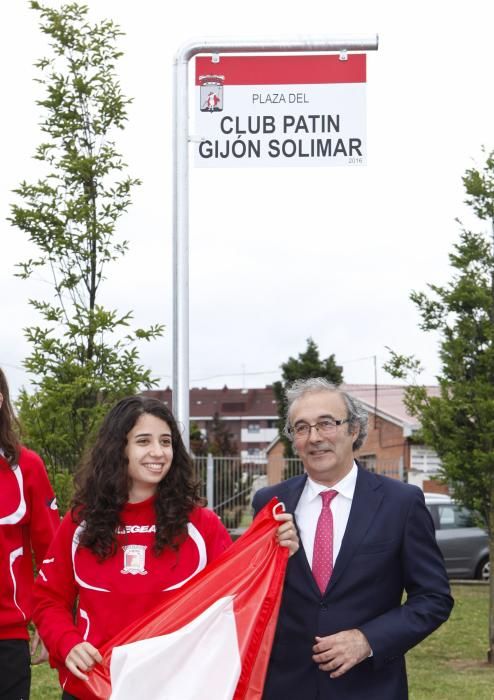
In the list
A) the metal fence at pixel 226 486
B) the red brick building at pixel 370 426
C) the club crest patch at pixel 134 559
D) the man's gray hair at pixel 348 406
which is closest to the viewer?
the club crest patch at pixel 134 559

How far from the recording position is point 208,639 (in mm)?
4047

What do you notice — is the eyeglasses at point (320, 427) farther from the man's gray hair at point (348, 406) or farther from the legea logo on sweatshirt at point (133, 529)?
the legea logo on sweatshirt at point (133, 529)

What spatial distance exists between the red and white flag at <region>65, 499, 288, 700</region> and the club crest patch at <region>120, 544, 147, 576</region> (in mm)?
166

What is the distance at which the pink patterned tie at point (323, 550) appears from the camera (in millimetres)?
4098

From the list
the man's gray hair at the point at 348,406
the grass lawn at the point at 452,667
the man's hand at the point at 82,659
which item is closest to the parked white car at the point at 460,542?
the grass lawn at the point at 452,667

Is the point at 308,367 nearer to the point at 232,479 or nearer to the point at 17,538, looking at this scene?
the point at 232,479

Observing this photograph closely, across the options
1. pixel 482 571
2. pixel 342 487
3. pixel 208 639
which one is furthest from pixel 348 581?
pixel 482 571

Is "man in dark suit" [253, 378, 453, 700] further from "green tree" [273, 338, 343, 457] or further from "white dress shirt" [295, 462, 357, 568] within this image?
"green tree" [273, 338, 343, 457]

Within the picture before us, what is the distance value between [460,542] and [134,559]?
18527 millimetres

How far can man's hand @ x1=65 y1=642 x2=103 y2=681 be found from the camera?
400cm

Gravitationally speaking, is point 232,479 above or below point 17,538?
below

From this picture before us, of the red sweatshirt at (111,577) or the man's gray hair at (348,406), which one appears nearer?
the red sweatshirt at (111,577)

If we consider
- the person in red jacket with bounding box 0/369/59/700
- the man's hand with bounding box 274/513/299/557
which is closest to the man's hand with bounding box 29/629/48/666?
the person in red jacket with bounding box 0/369/59/700

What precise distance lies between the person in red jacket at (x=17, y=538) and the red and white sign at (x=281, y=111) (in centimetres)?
259
